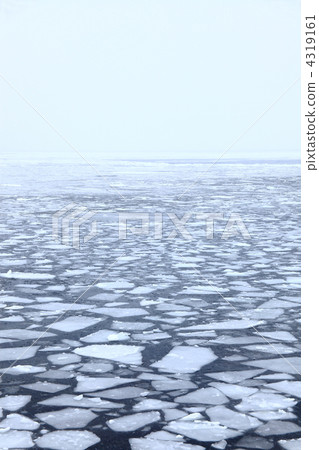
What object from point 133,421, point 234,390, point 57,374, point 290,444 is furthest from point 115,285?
point 290,444

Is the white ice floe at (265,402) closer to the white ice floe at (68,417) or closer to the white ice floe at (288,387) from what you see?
the white ice floe at (288,387)

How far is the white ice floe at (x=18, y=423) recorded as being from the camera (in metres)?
2.43

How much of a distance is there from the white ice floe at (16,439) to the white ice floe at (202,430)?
1.48ft

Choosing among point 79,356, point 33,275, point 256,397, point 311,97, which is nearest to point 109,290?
point 33,275

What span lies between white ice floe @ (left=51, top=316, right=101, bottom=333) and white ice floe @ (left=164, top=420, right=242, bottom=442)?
4.28 ft

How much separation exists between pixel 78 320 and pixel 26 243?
309cm

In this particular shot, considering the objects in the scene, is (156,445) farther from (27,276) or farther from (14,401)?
(27,276)

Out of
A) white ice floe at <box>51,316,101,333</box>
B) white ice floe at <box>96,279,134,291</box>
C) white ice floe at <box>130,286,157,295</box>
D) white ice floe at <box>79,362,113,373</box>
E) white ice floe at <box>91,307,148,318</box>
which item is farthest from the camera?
white ice floe at <box>96,279,134,291</box>

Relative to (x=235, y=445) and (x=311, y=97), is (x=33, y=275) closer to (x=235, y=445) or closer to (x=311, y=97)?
(x=311, y=97)

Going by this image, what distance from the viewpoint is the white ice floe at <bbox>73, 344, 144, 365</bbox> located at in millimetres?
3189

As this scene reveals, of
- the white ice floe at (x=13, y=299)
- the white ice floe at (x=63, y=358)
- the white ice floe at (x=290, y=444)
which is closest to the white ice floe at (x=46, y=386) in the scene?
the white ice floe at (x=63, y=358)

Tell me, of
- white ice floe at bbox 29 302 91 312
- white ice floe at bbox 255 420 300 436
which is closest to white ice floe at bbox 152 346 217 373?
white ice floe at bbox 255 420 300 436

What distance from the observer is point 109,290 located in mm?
4645

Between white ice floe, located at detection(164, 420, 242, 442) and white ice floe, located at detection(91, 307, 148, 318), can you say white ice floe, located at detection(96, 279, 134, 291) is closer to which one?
white ice floe, located at detection(91, 307, 148, 318)
